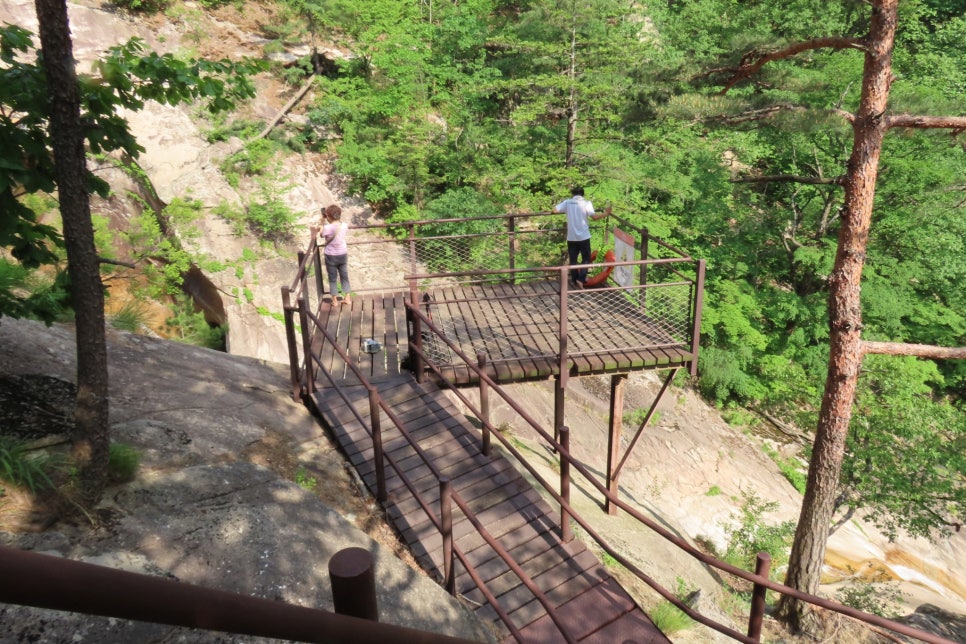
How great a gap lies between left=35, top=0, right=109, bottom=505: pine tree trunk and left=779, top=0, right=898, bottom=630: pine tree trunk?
8051mm

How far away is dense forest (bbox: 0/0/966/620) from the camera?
1223cm

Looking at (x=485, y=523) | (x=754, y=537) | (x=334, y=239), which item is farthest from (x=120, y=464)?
(x=754, y=537)

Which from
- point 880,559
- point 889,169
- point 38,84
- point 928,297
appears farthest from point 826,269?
point 38,84

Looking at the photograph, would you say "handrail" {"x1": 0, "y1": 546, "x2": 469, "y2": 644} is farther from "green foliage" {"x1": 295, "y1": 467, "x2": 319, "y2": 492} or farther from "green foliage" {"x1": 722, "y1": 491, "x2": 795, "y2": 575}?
"green foliage" {"x1": 722, "y1": 491, "x2": 795, "y2": 575}

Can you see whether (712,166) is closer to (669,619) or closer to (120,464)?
(669,619)

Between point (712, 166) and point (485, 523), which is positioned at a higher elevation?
point (712, 166)

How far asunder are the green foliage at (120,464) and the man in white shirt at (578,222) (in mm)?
6509

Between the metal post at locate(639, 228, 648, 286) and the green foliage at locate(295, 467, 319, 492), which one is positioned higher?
the metal post at locate(639, 228, 648, 286)

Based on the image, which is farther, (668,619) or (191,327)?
(191,327)

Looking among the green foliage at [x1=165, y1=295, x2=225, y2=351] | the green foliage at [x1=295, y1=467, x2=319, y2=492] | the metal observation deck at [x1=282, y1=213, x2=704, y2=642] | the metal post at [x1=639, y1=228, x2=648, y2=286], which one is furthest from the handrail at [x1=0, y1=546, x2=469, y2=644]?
the green foliage at [x1=165, y1=295, x2=225, y2=351]

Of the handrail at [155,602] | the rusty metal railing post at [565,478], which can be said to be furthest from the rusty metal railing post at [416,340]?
the handrail at [155,602]

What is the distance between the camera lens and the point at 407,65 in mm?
Result: 16141

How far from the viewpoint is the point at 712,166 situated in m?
15.8

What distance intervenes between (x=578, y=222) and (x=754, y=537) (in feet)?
23.2
